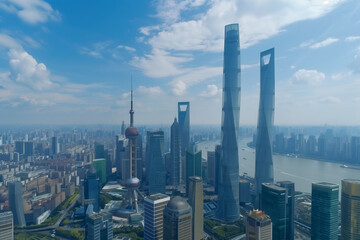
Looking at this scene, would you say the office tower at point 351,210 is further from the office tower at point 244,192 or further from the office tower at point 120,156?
the office tower at point 120,156

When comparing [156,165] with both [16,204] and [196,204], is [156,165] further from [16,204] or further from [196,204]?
[16,204]

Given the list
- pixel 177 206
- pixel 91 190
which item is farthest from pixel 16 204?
pixel 177 206

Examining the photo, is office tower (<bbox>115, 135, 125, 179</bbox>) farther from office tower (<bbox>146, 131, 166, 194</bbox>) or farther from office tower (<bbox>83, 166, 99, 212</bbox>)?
office tower (<bbox>83, 166, 99, 212</bbox>)

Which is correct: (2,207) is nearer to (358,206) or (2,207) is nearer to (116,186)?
(116,186)

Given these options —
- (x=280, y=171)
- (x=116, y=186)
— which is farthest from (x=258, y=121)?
(x=116, y=186)

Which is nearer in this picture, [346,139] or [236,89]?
[236,89]
